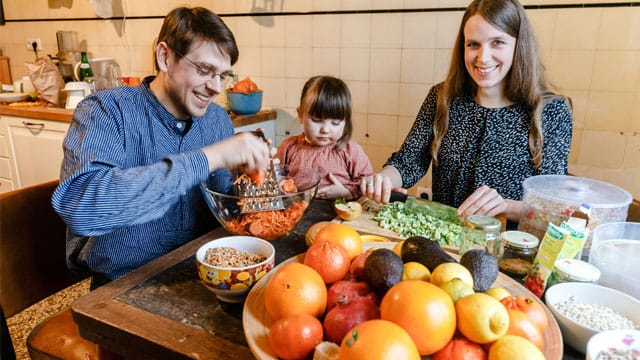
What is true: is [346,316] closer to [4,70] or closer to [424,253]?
[424,253]

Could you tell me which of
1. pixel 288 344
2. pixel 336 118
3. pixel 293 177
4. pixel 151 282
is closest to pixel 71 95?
pixel 336 118

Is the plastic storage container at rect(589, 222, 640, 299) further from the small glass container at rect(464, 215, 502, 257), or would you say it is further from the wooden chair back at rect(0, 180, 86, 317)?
the wooden chair back at rect(0, 180, 86, 317)

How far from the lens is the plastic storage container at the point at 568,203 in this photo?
3.13 ft

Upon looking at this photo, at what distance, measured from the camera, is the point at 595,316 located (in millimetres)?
692

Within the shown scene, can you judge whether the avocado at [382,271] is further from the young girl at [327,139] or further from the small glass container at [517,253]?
the young girl at [327,139]

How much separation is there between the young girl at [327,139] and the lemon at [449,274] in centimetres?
99

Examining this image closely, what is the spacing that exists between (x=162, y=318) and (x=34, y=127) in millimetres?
2611

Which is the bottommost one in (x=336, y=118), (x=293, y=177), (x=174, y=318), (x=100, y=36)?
(x=174, y=318)

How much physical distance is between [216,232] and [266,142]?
26 centimetres

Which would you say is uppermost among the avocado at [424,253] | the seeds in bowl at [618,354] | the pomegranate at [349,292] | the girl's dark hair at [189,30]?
the girl's dark hair at [189,30]

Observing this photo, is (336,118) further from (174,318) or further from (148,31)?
(148,31)

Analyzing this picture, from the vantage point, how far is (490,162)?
5.06ft

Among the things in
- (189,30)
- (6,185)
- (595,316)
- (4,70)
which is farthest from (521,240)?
(4,70)

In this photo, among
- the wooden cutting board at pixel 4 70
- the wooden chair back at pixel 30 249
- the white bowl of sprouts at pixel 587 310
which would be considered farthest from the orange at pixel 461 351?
the wooden cutting board at pixel 4 70
